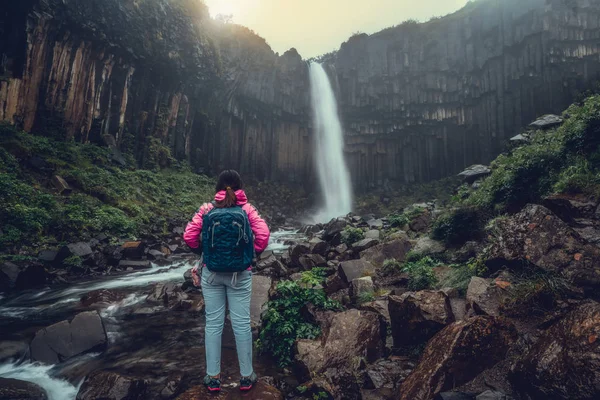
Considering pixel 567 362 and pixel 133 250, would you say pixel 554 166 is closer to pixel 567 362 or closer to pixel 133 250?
pixel 567 362

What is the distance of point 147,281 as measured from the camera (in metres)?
9.90

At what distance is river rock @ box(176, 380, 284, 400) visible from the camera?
3.35m

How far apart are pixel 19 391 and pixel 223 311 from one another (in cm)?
282

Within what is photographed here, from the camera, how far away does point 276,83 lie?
32875 millimetres

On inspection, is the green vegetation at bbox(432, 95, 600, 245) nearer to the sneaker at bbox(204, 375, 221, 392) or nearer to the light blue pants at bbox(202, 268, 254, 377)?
the light blue pants at bbox(202, 268, 254, 377)

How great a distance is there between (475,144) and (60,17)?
1293 inches

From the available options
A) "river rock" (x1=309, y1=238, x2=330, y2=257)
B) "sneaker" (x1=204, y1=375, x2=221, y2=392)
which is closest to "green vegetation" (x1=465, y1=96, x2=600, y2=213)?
"river rock" (x1=309, y1=238, x2=330, y2=257)

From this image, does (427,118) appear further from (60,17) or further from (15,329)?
(15,329)

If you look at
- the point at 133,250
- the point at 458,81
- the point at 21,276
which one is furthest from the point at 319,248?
the point at 458,81

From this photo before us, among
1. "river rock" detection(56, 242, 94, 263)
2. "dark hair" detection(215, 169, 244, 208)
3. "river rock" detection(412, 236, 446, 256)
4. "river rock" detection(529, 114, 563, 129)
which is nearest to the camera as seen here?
"dark hair" detection(215, 169, 244, 208)

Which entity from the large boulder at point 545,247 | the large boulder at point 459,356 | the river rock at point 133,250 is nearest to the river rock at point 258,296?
the large boulder at point 459,356

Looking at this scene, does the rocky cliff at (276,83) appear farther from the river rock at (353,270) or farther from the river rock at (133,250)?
the river rock at (353,270)

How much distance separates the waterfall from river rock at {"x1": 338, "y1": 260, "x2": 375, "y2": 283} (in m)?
26.7

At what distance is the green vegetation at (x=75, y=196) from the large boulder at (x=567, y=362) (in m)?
13.5
